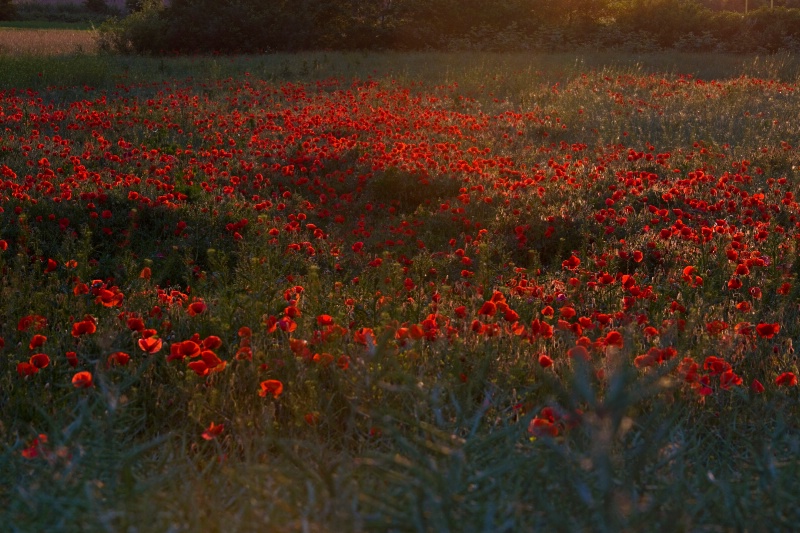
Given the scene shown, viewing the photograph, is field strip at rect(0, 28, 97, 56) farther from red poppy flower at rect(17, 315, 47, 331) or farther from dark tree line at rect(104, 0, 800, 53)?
red poppy flower at rect(17, 315, 47, 331)

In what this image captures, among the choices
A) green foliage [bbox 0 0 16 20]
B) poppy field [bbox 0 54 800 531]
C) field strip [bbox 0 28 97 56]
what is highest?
green foliage [bbox 0 0 16 20]

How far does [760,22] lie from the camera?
24031mm

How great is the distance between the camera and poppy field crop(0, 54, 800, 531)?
1.75 metres

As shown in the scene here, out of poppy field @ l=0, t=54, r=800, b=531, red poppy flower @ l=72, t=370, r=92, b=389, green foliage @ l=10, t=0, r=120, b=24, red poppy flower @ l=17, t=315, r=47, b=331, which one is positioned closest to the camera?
poppy field @ l=0, t=54, r=800, b=531

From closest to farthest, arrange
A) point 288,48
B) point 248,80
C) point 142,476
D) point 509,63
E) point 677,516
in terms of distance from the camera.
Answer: point 677,516, point 142,476, point 248,80, point 509,63, point 288,48

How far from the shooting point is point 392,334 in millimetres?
2613

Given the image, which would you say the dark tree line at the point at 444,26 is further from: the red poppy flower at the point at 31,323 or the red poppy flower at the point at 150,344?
the red poppy flower at the point at 150,344

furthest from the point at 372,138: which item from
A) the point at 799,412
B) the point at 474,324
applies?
the point at 799,412

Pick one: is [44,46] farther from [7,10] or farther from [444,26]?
[7,10]

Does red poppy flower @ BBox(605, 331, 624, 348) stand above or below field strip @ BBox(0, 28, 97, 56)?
below

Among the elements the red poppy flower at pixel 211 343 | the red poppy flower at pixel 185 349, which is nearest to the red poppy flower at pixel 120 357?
the red poppy flower at pixel 185 349

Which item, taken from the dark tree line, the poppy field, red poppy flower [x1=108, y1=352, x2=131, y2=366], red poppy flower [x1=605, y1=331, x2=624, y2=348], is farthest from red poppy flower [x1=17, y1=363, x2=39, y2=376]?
Answer: the dark tree line

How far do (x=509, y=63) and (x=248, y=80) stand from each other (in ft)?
21.6

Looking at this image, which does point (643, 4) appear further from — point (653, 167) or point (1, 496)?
point (1, 496)
